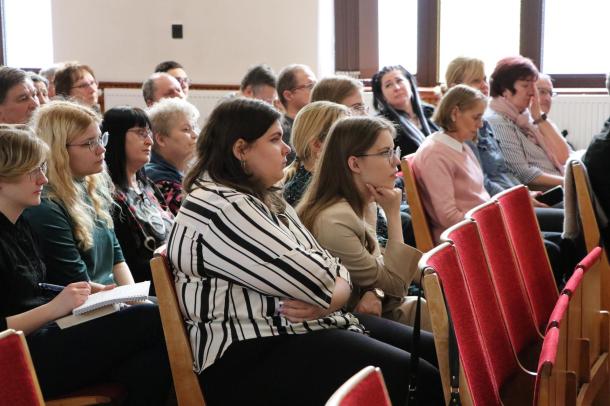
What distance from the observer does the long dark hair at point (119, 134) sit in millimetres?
3143

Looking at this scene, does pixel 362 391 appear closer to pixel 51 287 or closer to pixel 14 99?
pixel 51 287

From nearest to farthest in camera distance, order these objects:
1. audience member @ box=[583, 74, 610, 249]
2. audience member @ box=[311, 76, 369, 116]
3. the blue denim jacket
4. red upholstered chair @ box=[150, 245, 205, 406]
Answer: red upholstered chair @ box=[150, 245, 205, 406] → audience member @ box=[583, 74, 610, 249] → audience member @ box=[311, 76, 369, 116] → the blue denim jacket

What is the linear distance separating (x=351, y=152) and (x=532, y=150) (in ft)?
8.32

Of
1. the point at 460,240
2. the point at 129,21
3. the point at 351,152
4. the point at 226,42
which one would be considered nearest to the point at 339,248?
the point at 351,152

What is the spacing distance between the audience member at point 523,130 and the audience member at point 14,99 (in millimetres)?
2549

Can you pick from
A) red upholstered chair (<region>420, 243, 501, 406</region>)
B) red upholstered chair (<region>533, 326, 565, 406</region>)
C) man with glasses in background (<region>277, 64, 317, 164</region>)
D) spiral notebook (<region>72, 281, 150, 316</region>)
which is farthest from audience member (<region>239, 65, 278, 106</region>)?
red upholstered chair (<region>533, 326, 565, 406</region>)

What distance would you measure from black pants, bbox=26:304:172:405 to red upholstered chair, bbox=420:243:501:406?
2.68 feet

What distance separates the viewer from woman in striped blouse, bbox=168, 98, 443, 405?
80.7 inches

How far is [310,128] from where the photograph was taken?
126 inches

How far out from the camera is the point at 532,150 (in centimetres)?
491

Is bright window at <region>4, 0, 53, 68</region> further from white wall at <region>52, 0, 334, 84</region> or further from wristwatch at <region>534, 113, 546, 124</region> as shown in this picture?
wristwatch at <region>534, 113, 546, 124</region>

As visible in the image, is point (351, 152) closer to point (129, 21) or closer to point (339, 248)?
point (339, 248)

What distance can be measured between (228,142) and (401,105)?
3.02 meters

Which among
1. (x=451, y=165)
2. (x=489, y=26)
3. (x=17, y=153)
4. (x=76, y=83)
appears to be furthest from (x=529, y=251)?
(x=489, y=26)
